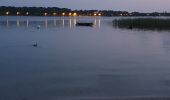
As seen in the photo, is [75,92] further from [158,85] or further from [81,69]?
[81,69]

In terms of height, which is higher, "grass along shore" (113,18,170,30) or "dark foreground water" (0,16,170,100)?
"grass along shore" (113,18,170,30)

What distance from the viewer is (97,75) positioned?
16094 mm

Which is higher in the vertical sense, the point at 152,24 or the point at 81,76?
the point at 152,24

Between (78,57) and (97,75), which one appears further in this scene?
(78,57)

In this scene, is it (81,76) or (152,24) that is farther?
(152,24)

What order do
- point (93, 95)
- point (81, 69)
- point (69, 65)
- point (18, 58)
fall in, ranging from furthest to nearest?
point (18, 58) < point (69, 65) < point (81, 69) < point (93, 95)

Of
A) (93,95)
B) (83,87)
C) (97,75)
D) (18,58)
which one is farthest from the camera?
(18,58)

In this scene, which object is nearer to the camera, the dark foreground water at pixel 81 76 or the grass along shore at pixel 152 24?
the dark foreground water at pixel 81 76

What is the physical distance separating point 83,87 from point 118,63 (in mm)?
6232

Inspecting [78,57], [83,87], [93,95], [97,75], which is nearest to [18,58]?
[78,57]

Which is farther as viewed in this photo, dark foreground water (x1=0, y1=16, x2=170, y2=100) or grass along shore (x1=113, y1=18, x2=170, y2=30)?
grass along shore (x1=113, y1=18, x2=170, y2=30)

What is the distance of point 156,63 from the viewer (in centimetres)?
1966

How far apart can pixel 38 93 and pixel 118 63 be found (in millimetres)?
7734

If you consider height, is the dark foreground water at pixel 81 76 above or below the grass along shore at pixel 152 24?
below
